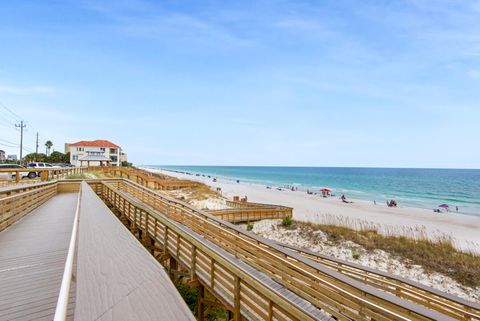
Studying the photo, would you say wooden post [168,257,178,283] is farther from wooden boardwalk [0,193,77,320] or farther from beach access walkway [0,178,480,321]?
wooden boardwalk [0,193,77,320]

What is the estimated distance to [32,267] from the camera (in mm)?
4277

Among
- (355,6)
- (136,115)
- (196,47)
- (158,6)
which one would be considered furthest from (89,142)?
(355,6)

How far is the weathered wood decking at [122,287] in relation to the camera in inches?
73.2

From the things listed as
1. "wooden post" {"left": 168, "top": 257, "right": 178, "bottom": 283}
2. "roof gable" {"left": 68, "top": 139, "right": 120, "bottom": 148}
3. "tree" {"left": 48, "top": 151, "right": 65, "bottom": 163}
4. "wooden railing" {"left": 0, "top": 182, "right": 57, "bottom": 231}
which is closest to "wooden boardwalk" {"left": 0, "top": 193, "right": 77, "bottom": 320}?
"wooden railing" {"left": 0, "top": 182, "right": 57, "bottom": 231}

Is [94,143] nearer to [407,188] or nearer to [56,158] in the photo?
[56,158]

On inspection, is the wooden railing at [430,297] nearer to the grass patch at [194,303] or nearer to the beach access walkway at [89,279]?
the grass patch at [194,303]

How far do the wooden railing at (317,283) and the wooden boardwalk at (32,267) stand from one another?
9.65ft

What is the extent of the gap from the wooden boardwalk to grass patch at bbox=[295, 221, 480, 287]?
44.1 ft

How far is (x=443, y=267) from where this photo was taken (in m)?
11.2

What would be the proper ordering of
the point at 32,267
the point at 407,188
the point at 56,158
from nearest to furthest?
the point at 32,267, the point at 407,188, the point at 56,158

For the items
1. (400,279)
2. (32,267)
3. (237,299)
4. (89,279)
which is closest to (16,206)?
(32,267)

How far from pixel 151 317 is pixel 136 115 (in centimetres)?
5918

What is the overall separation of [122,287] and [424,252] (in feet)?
51.1

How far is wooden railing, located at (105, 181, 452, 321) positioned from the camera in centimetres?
278
